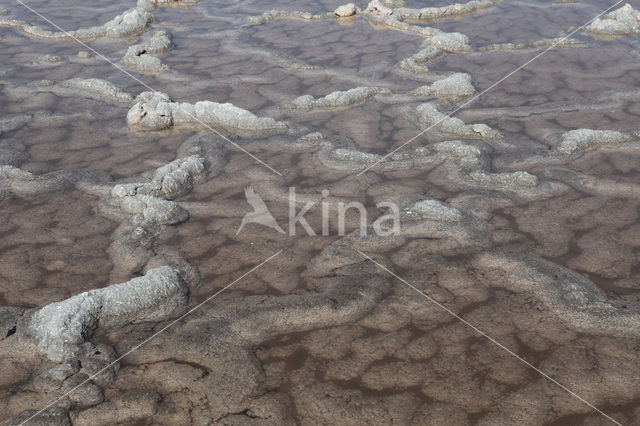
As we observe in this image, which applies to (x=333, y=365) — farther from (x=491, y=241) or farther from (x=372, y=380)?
(x=491, y=241)

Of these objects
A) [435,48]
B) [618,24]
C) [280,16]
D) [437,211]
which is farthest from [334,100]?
[618,24]

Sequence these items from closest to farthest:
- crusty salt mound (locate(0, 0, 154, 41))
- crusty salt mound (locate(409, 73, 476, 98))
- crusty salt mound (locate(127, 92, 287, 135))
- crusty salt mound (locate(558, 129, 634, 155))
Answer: crusty salt mound (locate(558, 129, 634, 155)) → crusty salt mound (locate(127, 92, 287, 135)) → crusty salt mound (locate(409, 73, 476, 98)) → crusty salt mound (locate(0, 0, 154, 41))

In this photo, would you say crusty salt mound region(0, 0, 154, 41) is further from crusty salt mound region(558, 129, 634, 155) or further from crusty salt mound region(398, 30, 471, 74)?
crusty salt mound region(558, 129, 634, 155)

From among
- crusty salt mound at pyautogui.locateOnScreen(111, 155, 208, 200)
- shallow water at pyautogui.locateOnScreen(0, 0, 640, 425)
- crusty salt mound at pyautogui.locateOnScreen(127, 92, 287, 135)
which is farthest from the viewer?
crusty salt mound at pyautogui.locateOnScreen(127, 92, 287, 135)

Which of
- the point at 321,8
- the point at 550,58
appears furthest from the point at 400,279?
the point at 321,8

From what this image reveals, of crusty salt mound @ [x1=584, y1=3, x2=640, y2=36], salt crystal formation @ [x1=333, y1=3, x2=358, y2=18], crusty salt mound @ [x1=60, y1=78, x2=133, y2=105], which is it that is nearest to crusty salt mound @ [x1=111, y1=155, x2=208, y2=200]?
crusty salt mound @ [x1=60, y1=78, x2=133, y2=105]

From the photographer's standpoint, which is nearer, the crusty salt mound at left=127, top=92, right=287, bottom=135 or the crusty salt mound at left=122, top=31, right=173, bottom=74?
the crusty salt mound at left=127, top=92, right=287, bottom=135

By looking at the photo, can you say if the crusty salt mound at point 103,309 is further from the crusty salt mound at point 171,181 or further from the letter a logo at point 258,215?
the crusty salt mound at point 171,181
